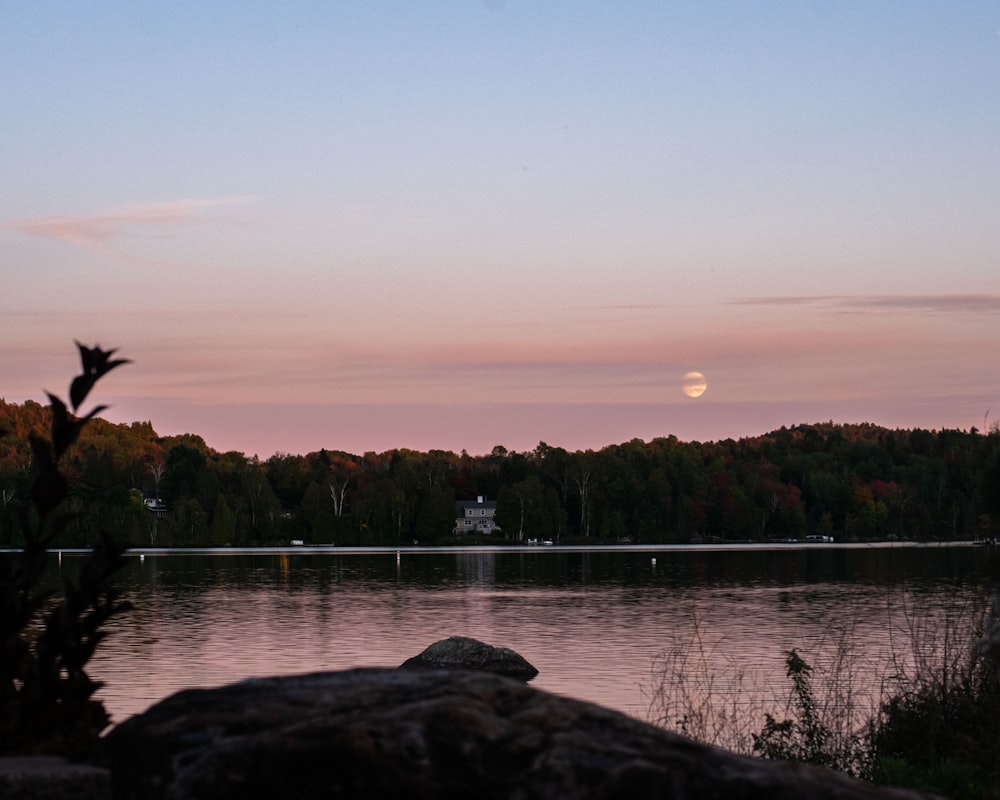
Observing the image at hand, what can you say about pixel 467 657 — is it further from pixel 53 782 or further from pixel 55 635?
pixel 53 782

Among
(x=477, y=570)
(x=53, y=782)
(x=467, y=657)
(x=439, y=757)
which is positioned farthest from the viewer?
(x=477, y=570)

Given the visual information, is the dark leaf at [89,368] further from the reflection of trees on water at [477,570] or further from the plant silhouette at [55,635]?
the reflection of trees on water at [477,570]

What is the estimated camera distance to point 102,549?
9.80m

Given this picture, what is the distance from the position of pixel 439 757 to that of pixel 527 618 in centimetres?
6866

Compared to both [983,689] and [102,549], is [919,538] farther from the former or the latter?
[102,549]

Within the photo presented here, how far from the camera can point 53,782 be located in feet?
26.0

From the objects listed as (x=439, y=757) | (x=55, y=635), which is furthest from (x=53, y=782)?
(x=439, y=757)

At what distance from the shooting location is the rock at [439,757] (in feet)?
25.0

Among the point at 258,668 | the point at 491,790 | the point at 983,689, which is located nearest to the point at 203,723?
the point at 491,790

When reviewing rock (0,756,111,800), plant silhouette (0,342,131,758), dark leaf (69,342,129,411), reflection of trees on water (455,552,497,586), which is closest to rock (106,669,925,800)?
rock (0,756,111,800)

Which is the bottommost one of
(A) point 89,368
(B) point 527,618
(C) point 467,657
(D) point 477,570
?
(B) point 527,618

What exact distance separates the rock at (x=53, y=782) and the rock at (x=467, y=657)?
115 feet

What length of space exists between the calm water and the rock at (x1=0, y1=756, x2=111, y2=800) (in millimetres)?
12873

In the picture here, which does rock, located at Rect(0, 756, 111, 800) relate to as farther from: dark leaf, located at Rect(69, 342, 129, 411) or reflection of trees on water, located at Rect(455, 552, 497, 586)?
reflection of trees on water, located at Rect(455, 552, 497, 586)
